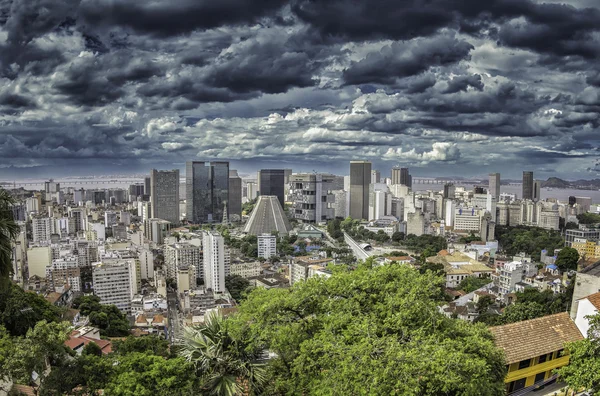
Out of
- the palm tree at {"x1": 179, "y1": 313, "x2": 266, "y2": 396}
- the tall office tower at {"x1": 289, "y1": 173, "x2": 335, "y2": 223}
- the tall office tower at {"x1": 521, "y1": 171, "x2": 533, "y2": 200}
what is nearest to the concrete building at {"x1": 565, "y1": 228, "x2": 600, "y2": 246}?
the tall office tower at {"x1": 521, "y1": 171, "x2": 533, "y2": 200}

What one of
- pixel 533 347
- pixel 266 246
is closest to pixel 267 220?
pixel 266 246

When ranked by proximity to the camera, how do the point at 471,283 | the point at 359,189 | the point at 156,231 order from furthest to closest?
the point at 359,189 < the point at 156,231 < the point at 471,283

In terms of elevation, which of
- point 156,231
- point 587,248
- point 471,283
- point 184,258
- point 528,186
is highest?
point 528,186

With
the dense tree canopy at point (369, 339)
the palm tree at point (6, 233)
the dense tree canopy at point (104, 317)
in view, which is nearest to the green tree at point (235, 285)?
the dense tree canopy at point (104, 317)

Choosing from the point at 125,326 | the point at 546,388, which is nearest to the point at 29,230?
the point at 125,326

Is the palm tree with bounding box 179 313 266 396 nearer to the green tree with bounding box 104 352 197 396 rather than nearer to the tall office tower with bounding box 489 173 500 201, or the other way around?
the green tree with bounding box 104 352 197 396

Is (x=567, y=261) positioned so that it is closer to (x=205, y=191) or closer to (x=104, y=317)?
(x=104, y=317)
